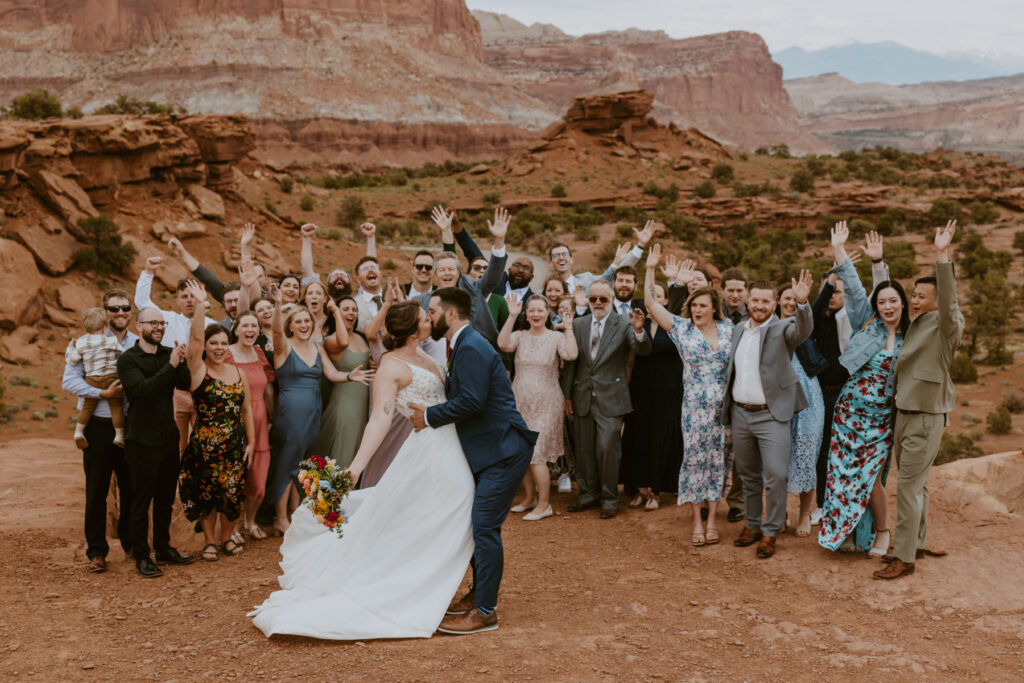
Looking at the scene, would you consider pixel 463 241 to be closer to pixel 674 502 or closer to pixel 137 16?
pixel 674 502

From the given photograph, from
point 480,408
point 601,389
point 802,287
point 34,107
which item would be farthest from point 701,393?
point 34,107

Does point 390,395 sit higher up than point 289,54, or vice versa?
point 289,54

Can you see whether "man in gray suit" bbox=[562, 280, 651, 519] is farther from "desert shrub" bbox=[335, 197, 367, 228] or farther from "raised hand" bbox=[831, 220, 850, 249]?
"desert shrub" bbox=[335, 197, 367, 228]

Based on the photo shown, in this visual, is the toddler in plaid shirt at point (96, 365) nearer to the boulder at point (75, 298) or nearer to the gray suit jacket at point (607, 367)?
the gray suit jacket at point (607, 367)

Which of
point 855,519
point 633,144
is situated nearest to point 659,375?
point 855,519

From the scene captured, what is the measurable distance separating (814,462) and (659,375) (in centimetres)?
166

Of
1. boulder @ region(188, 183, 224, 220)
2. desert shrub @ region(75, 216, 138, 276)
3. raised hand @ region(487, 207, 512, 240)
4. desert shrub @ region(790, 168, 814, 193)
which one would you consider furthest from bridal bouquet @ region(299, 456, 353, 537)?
desert shrub @ region(790, 168, 814, 193)

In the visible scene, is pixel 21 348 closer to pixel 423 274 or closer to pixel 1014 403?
pixel 423 274

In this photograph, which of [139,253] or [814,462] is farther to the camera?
[139,253]

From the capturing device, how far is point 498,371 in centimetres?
533

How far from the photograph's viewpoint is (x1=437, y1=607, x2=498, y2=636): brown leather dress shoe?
525 centimetres

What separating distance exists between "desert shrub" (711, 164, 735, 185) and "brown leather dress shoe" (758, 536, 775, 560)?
4859cm

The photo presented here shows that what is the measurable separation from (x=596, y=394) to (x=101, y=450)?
4270mm

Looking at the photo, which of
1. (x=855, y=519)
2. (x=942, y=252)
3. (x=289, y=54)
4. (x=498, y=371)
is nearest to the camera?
(x=498, y=371)
